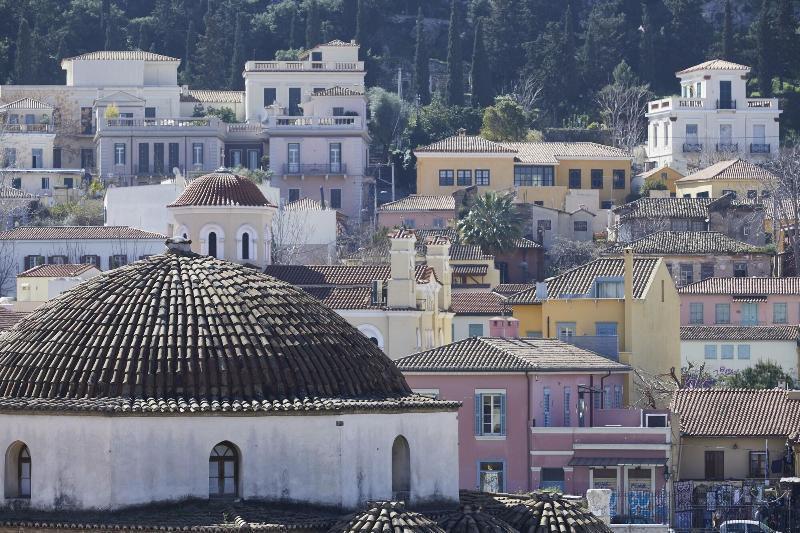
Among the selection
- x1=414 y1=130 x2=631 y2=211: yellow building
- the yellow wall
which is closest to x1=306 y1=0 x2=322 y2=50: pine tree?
x1=414 y1=130 x2=631 y2=211: yellow building

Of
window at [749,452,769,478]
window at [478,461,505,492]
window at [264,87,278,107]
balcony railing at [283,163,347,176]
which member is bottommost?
window at [749,452,769,478]

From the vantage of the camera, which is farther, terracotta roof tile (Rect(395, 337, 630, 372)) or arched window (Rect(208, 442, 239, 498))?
terracotta roof tile (Rect(395, 337, 630, 372))

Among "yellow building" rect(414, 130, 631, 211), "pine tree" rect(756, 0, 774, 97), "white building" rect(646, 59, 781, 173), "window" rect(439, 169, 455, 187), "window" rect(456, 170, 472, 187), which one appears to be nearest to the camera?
"yellow building" rect(414, 130, 631, 211)

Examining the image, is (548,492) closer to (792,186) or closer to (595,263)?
(595,263)

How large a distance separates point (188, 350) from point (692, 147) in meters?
142

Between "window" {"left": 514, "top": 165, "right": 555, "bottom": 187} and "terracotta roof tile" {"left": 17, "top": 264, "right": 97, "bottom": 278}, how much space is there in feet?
177

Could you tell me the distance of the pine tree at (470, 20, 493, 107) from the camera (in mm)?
187500

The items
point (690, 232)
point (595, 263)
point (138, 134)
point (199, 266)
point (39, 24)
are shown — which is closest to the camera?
point (199, 266)

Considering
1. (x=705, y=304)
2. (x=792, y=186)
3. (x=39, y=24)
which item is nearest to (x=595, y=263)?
(x=705, y=304)

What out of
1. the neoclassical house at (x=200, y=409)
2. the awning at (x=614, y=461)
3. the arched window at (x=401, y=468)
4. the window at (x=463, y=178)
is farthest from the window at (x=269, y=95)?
the arched window at (x=401, y=468)

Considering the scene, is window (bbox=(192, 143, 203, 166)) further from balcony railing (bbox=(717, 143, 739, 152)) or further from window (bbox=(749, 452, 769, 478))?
window (bbox=(749, 452, 769, 478))

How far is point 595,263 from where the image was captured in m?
103

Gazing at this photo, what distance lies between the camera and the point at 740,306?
443ft

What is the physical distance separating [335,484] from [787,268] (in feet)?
374
